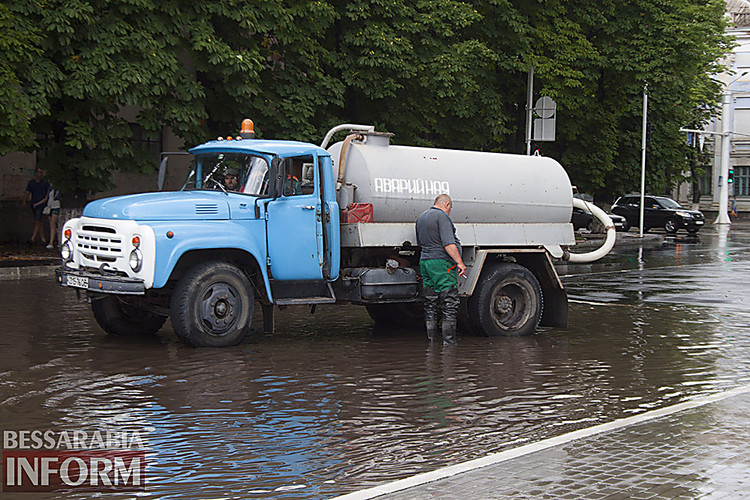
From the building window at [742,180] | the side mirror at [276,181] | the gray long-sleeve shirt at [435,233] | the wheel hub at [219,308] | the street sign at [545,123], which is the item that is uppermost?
the street sign at [545,123]

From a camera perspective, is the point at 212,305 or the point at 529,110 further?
the point at 529,110

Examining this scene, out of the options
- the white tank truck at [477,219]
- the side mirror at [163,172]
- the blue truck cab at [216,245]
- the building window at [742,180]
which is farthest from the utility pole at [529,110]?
the building window at [742,180]

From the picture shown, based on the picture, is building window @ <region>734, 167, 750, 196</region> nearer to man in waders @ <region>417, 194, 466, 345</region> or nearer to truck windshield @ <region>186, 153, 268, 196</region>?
man in waders @ <region>417, 194, 466, 345</region>

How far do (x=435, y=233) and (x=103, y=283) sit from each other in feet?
12.6

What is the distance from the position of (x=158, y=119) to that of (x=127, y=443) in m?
17.8

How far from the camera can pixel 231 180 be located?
12.4 m

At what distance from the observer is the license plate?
38.1ft

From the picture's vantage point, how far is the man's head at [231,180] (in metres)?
12.3

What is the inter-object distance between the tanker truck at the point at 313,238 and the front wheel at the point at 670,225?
35.8 metres

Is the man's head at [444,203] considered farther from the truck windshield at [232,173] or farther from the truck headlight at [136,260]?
the truck headlight at [136,260]

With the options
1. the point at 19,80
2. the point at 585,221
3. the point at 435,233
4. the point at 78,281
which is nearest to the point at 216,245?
the point at 78,281

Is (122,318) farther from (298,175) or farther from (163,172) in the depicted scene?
(298,175)

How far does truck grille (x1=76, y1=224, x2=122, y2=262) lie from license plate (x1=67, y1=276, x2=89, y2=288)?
27 cm

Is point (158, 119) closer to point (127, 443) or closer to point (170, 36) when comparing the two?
point (170, 36)
